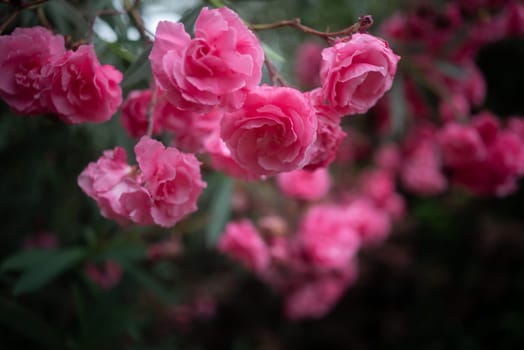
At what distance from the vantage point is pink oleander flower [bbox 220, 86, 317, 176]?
1.96ft

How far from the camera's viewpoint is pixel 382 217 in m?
2.03

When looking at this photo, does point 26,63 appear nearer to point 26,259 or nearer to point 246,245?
point 26,259

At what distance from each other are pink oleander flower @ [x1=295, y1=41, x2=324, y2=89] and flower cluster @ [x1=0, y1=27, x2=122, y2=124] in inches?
76.3

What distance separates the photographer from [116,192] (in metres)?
0.63

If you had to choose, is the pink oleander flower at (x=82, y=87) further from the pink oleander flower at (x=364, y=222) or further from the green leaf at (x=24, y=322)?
the pink oleander flower at (x=364, y=222)

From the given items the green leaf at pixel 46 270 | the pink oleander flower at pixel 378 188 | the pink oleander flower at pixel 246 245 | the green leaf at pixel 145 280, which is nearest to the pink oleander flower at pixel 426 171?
the pink oleander flower at pixel 378 188

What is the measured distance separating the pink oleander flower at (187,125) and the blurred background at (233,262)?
0.09 meters

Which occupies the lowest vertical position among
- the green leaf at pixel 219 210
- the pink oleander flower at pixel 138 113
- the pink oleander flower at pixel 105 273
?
the pink oleander flower at pixel 105 273

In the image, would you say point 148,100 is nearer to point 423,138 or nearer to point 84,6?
point 84,6

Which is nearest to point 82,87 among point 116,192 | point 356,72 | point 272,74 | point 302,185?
point 116,192

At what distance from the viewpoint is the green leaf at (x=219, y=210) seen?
1416 mm

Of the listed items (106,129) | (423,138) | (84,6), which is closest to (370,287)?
(423,138)

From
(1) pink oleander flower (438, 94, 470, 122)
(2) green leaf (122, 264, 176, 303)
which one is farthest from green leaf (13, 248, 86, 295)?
(1) pink oleander flower (438, 94, 470, 122)

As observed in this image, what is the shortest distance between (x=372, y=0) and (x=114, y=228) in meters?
1.36
